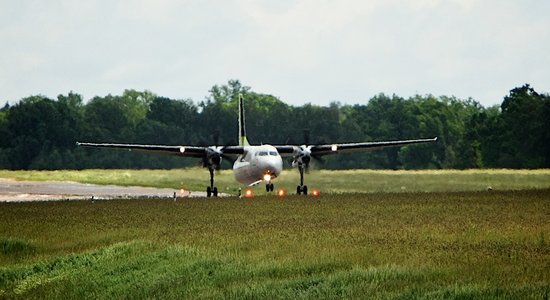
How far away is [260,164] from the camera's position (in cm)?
6544

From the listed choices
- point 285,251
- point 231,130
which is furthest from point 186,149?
point 231,130

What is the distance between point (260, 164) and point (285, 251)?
1556 inches

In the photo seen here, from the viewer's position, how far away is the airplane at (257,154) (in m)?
66.1

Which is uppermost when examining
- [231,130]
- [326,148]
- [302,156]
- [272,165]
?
[231,130]

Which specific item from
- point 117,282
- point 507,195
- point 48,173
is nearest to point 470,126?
point 48,173

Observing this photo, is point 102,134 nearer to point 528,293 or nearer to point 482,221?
point 482,221

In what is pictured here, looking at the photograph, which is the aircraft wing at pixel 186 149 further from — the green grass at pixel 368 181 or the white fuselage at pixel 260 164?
the green grass at pixel 368 181

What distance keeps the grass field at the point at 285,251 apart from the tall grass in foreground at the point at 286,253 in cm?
5

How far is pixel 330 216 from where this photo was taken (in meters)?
40.0

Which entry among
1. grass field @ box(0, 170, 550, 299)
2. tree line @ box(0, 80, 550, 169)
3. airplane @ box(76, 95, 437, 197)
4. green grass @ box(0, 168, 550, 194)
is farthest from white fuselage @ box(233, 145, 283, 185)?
tree line @ box(0, 80, 550, 169)

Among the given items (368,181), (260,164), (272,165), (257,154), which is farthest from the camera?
(368,181)

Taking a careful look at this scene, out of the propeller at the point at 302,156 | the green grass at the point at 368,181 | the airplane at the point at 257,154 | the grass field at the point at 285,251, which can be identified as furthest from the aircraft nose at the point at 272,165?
the grass field at the point at 285,251

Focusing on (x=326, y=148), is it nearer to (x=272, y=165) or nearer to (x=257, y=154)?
(x=257, y=154)

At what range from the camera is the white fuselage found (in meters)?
65.4
